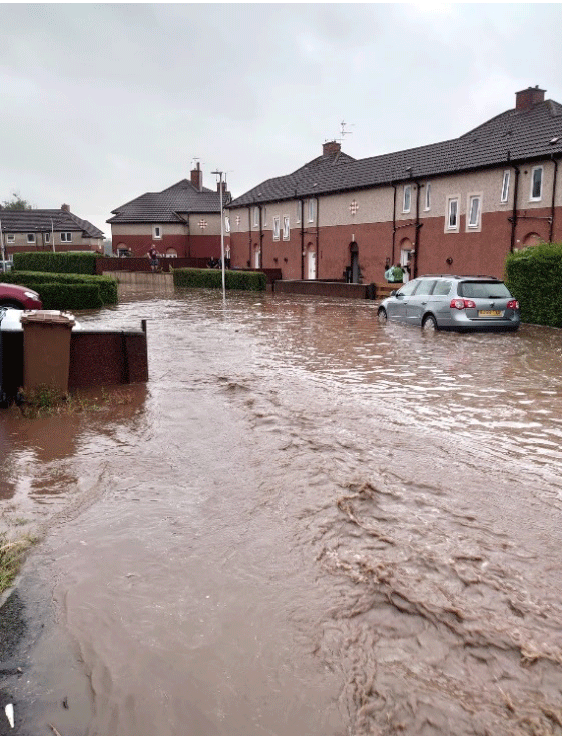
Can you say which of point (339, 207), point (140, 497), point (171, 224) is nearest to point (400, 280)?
point (339, 207)

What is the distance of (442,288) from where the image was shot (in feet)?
54.7

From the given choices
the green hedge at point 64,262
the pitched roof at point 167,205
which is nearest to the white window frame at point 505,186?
the green hedge at point 64,262

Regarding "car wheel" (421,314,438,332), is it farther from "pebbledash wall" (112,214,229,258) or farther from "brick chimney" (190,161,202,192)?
"brick chimney" (190,161,202,192)

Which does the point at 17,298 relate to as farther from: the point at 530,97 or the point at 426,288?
the point at 530,97

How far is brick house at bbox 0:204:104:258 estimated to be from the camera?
83.0 m

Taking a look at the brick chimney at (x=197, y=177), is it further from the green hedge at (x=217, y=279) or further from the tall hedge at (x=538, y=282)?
the tall hedge at (x=538, y=282)

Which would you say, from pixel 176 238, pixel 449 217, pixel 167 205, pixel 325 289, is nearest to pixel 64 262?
pixel 176 238

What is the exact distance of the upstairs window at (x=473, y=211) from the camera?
100 feet

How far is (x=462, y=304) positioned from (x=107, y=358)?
9.41m

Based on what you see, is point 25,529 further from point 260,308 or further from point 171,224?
point 171,224

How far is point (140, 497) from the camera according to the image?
5762mm

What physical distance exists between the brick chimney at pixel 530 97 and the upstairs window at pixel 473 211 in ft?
19.9

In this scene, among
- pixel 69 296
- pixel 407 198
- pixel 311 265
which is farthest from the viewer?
pixel 311 265

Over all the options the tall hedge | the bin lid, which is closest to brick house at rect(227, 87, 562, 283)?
the tall hedge
